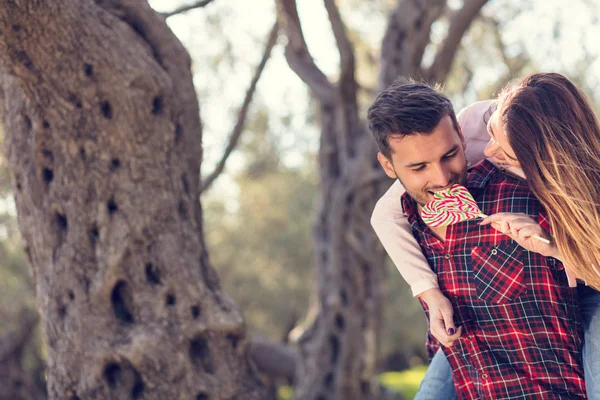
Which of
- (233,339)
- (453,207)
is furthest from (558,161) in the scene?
(233,339)

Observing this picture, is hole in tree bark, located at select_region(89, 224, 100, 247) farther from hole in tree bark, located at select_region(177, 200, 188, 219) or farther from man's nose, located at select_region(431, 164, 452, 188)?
man's nose, located at select_region(431, 164, 452, 188)

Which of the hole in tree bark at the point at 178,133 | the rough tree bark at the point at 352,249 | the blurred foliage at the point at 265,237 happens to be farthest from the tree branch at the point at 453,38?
the blurred foliage at the point at 265,237

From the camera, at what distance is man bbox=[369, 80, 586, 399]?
9.21 ft

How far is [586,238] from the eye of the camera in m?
2.62

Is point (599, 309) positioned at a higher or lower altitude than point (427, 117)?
lower

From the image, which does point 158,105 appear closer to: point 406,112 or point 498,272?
point 406,112

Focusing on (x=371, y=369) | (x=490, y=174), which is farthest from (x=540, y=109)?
(x=371, y=369)

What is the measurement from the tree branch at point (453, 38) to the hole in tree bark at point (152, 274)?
3.92 metres

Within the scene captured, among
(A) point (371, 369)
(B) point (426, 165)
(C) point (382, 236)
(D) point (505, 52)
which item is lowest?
(A) point (371, 369)

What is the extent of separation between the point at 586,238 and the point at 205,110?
426 inches

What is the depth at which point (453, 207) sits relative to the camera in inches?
111

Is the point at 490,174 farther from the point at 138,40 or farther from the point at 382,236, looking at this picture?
the point at 138,40

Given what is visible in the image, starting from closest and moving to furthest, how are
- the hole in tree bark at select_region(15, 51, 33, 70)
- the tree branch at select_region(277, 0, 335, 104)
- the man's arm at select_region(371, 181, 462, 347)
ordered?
the man's arm at select_region(371, 181, 462, 347) → the hole in tree bark at select_region(15, 51, 33, 70) → the tree branch at select_region(277, 0, 335, 104)

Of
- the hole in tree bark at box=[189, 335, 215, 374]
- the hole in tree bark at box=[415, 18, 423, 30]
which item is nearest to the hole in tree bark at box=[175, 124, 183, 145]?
the hole in tree bark at box=[189, 335, 215, 374]
